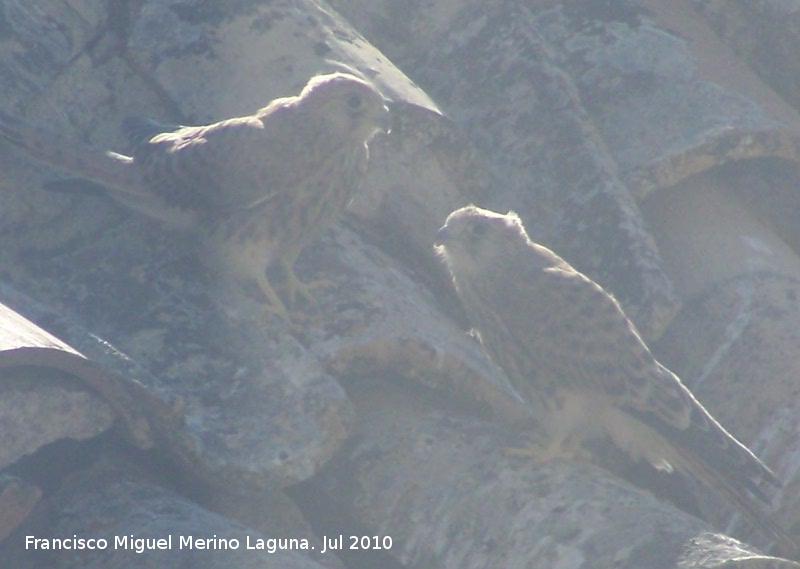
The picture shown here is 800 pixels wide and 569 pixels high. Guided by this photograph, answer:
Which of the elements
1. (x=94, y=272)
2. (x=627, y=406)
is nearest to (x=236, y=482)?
(x=94, y=272)

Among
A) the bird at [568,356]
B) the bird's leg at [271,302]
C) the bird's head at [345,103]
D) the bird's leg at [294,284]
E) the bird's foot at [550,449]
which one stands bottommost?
the bird's leg at [271,302]

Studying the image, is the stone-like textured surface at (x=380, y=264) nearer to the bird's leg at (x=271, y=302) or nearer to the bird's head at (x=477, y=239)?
the bird's leg at (x=271, y=302)

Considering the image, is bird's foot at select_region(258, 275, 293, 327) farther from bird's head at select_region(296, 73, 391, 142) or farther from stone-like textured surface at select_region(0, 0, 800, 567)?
bird's head at select_region(296, 73, 391, 142)

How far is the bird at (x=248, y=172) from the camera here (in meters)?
3.88

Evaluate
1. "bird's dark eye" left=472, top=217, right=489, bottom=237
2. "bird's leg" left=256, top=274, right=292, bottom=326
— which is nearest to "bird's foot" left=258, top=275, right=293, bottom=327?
"bird's leg" left=256, top=274, right=292, bottom=326

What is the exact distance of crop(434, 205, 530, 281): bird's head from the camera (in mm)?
4246

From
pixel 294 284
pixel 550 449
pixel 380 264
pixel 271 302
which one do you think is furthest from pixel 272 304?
pixel 550 449

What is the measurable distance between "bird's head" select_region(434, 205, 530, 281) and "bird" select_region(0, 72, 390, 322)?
0.43m

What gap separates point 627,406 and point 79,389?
2061 millimetres

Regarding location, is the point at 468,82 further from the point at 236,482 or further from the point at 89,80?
the point at 236,482

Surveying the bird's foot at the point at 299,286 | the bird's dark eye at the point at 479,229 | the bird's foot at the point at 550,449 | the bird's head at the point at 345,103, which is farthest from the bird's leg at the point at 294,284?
the bird's foot at the point at 550,449

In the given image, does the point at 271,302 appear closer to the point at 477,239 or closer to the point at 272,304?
the point at 272,304

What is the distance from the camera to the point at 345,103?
4.20 m

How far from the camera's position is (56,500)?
108 inches
